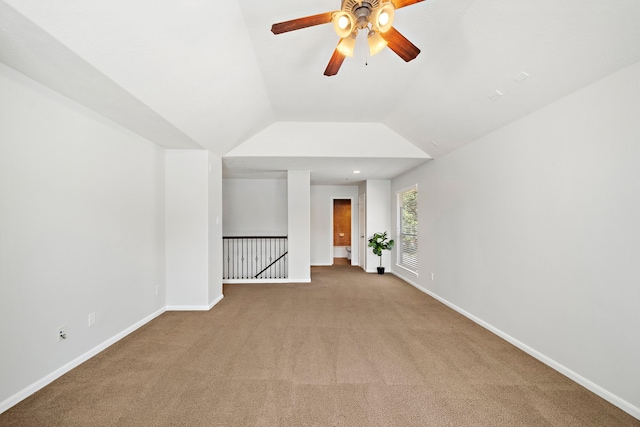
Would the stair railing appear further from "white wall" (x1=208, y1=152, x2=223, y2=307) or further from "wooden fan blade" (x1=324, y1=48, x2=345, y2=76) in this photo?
Result: "wooden fan blade" (x1=324, y1=48, x2=345, y2=76)

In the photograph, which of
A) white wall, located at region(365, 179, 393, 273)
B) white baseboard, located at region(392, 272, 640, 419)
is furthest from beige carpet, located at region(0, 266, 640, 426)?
white wall, located at region(365, 179, 393, 273)

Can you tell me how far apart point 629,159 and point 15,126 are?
4508 mm

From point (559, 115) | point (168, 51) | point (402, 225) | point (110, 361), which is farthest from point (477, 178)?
point (110, 361)

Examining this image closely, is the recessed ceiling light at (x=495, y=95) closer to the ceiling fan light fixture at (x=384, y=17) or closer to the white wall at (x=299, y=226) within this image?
the ceiling fan light fixture at (x=384, y=17)

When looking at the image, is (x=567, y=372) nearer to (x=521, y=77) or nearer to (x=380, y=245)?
(x=521, y=77)

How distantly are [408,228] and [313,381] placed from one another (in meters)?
4.67

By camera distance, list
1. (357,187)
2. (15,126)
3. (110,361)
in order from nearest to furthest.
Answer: (15,126) → (110,361) → (357,187)

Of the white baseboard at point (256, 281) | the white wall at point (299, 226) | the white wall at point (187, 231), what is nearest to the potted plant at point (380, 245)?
the white wall at point (299, 226)

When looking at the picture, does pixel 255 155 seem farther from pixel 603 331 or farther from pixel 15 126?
pixel 603 331

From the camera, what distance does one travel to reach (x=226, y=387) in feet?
7.32

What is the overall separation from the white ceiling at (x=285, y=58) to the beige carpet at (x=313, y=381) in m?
2.44

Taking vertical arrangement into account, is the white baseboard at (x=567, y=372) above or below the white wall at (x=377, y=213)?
below

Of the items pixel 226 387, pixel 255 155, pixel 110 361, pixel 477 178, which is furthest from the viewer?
pixel 255 155

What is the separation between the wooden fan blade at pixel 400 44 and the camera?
5.89 feet
